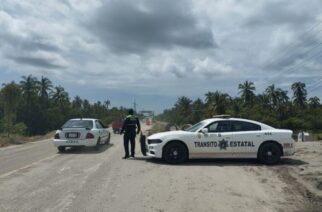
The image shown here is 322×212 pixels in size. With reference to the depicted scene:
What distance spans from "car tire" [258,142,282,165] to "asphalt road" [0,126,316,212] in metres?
0.41

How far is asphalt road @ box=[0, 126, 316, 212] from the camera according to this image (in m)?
8.30

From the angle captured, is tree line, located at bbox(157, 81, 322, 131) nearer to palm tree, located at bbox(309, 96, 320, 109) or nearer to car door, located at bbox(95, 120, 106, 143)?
palm tree, located at bbox(309, 96, 320, 109)

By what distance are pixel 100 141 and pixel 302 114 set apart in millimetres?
93394

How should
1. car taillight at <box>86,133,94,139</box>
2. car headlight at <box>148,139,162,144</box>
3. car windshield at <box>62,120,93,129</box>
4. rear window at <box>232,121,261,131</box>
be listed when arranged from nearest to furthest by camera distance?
1. car headlight at <box>148,139,162,144</box>
2. rear window at <box>232,121,261,131</box>
3. car taillight at <box>86,133,94,139</box>
4. car windshield at <box>62,120,93,129</box>

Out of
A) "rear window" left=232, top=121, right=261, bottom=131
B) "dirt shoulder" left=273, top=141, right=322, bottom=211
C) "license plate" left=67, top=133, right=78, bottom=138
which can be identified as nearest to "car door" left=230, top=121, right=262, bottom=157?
"rear window" left=232, top=121, right=261, bottom=131

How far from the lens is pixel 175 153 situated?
14.4 meters

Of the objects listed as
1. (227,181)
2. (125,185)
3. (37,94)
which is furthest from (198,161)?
(37,94)

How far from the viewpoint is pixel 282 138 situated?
14.6m

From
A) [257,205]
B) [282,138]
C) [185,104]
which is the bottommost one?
[257,205]

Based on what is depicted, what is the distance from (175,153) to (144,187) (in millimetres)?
4452

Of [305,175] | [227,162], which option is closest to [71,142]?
[227,162]

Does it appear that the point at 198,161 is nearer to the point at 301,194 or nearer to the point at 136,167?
the point at 136,167

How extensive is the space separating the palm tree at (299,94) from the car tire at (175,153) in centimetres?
10876

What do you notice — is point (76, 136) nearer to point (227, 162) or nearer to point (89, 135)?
point (89, 135)
